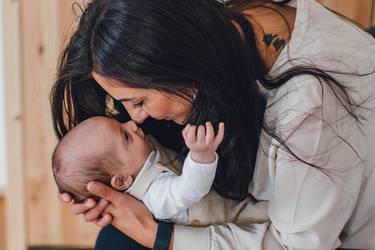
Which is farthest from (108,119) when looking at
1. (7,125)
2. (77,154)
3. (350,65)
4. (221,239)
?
(7,125)

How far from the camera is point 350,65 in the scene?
3.10ft

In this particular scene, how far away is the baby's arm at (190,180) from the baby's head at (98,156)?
0.06 m

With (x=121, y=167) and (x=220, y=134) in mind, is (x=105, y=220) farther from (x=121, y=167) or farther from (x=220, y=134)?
(x=220, y=134)

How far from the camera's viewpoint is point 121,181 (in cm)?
109

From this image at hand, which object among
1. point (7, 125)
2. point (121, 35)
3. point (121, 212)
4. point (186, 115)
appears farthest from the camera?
point (7, 125)

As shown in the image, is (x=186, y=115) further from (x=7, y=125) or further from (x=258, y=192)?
(x=7, y=125)

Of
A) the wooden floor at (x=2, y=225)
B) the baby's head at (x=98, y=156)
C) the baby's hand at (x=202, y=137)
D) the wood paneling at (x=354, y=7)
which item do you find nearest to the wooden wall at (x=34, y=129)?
the wooden floor at (x=2, y=225)

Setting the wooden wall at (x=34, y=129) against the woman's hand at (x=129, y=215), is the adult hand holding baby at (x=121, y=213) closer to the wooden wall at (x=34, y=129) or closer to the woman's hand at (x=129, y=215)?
the woman's hand at (x=129, y=215)

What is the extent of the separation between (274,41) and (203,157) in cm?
24

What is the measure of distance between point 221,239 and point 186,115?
246 mm

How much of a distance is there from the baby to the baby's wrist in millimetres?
68

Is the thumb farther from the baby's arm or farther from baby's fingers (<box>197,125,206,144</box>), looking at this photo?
baby's fingers (<box>197,125,206,144</box>)

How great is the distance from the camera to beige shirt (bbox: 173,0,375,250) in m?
0.91

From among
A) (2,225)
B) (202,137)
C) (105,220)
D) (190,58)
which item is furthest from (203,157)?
(2,225)
